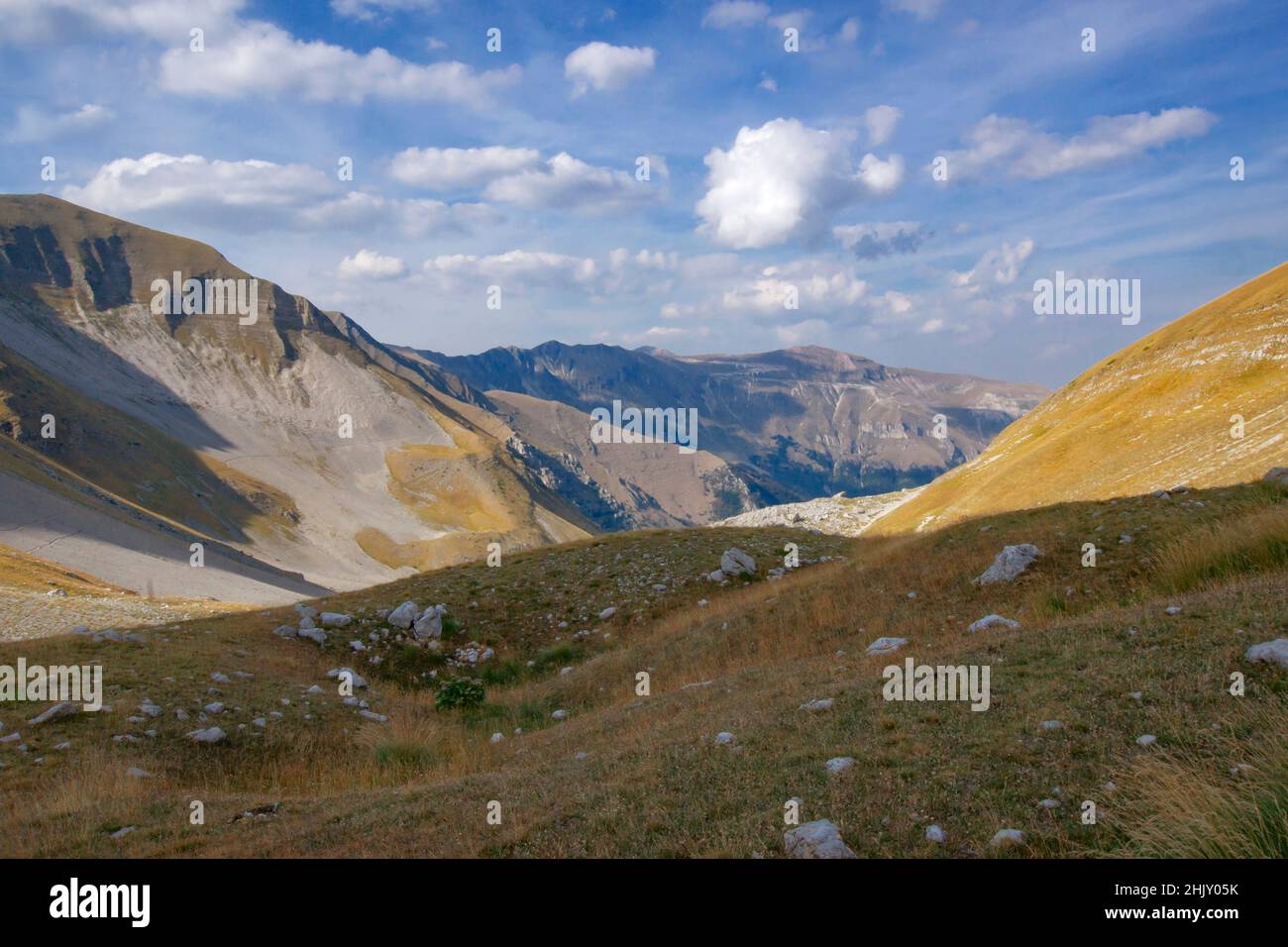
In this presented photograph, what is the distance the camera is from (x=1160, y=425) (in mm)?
56062

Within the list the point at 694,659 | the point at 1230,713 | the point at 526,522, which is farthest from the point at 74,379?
the point at 1230,713

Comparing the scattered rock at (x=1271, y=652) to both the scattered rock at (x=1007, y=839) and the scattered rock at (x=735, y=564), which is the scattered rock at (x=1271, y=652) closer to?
the scattered rock at (x=1007, y=839)

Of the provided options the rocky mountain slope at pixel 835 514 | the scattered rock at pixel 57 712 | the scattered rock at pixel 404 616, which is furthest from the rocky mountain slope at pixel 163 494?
the scattered rock at pixel 57 712

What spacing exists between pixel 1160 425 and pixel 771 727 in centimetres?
6160

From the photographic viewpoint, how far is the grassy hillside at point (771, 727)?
20.8ft

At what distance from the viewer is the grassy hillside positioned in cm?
633

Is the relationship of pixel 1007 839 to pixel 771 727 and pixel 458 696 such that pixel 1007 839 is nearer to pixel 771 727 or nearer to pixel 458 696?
pixel 771 727

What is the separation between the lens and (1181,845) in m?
5.01

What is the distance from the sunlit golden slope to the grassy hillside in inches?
919

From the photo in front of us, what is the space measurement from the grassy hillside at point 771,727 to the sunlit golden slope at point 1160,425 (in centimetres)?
2335

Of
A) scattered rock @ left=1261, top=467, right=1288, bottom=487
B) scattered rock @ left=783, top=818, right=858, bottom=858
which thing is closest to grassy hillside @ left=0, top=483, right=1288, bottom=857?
scattered rock @ left=783, top=818, right=858, bottom=858

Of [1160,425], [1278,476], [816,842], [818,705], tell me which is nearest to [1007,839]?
[816,842]

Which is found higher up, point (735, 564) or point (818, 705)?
point (735, 564)

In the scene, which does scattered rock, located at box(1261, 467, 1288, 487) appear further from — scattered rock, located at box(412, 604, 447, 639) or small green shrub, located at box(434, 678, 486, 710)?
scattered rock, located at box(412, 604, 447, 639)
